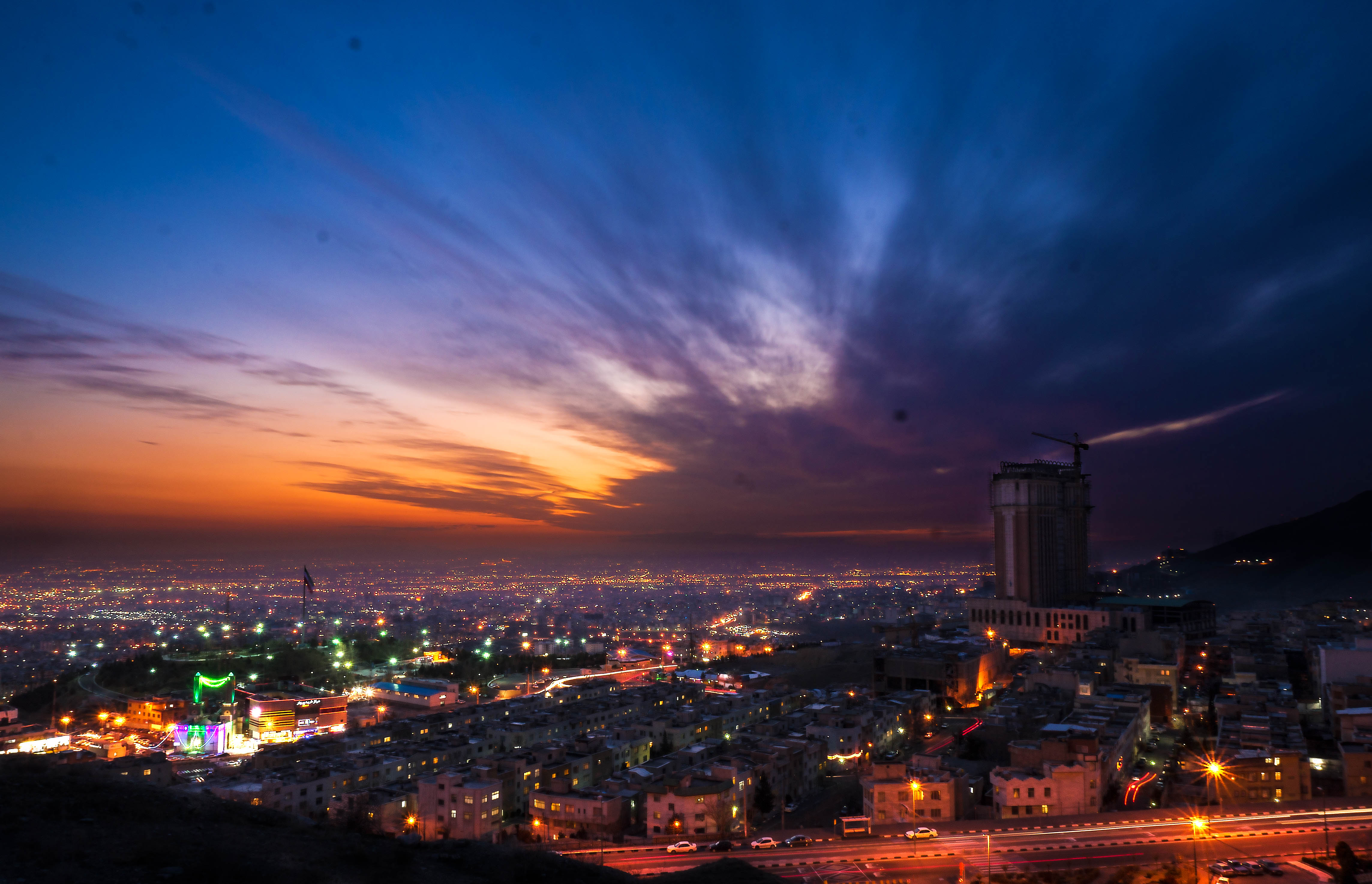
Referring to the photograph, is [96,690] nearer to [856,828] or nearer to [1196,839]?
[856,828]

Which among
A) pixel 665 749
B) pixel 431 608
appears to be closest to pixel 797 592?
pixel 431 608

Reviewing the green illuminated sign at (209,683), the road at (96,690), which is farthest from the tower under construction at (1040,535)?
the road at (96,690)

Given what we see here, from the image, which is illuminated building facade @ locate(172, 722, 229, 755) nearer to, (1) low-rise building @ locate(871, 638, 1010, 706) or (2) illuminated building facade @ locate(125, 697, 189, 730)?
(2) illuminated building facade @ locate(125, 697, 189, 730)

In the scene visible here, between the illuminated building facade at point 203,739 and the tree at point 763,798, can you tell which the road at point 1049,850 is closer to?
the tree at point 763,798

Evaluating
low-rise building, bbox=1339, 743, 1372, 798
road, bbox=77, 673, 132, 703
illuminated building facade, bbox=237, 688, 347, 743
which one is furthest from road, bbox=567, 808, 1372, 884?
road, bbox=77, 673, 132, 703

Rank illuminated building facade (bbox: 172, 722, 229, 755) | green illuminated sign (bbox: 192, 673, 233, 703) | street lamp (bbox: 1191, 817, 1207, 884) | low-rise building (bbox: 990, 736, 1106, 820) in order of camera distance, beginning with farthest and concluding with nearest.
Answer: green illuminated sign (bbox: 192, 673, 233, 703), illuminated building facade (bbox: 172, 722, 229, 755), low-rise building (bbox: 990, 736, 1106, 820), street lamp (bbox: 1191, 817, 1207, 884)

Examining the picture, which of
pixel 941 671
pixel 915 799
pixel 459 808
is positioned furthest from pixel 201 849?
pixel 941 671
